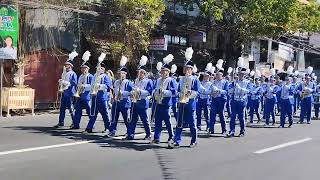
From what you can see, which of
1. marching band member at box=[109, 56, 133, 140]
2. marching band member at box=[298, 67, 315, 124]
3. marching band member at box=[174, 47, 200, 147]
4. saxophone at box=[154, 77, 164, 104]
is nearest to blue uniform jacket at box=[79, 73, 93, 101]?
marching band member at box=[109, 56, 133, 140]

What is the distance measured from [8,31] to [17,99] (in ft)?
8.15

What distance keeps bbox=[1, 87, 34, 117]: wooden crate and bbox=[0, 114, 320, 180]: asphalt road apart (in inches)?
130

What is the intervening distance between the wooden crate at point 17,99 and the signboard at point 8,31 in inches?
49.4

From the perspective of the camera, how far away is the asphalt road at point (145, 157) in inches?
368

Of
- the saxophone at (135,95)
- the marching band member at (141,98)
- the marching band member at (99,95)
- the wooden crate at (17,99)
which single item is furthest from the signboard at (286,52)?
the saxophone at (135,95)

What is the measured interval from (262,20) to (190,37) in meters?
5.42

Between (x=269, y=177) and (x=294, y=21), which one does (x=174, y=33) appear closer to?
(x=294, y=21)

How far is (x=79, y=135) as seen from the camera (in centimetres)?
1409

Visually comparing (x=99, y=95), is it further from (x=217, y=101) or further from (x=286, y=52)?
(x=286, y=52)

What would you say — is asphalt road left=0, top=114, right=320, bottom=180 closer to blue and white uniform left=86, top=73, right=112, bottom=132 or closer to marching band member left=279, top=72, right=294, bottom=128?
blue and white uniform left=86, top=73, right=112, bottom=132

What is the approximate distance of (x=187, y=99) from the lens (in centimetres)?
1263

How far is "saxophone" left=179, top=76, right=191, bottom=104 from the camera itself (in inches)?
495

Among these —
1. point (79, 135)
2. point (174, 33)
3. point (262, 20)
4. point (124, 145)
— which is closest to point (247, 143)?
point (124, 145)

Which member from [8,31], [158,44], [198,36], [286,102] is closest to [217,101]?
[286,102]
